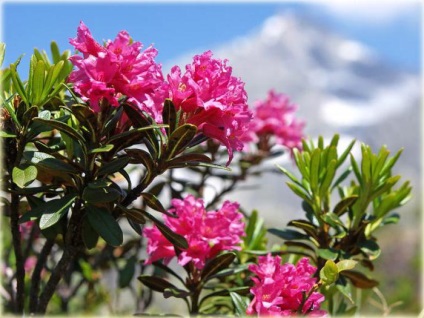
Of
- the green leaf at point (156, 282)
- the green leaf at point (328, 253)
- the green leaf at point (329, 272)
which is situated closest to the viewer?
the green leaf at point (329, 272)

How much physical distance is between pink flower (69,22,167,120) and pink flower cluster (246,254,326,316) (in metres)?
0.45

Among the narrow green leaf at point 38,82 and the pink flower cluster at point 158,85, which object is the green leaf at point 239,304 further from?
the narrow green leaf at point 38,82

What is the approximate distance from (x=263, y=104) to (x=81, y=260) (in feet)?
3.14

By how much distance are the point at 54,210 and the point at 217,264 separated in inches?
18.0

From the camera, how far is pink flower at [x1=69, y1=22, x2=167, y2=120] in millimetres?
1308

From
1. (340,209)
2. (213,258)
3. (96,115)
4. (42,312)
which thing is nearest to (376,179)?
(340,209)

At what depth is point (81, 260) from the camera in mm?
2381

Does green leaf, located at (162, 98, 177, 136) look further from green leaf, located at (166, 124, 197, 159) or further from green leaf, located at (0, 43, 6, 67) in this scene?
green leaf, located at (0, 43, 6, 67)

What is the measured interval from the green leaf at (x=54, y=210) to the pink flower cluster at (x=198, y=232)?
0.97 ft

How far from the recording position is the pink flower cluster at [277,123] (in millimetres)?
2635

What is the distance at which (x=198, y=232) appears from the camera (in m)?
1.61

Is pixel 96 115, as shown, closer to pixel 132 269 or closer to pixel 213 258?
pixel 213 258

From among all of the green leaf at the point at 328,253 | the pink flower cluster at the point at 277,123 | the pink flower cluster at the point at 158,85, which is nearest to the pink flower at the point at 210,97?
the pink flower cluster at the point at 158,85

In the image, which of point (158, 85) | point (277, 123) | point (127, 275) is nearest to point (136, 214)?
point (158, 85)
